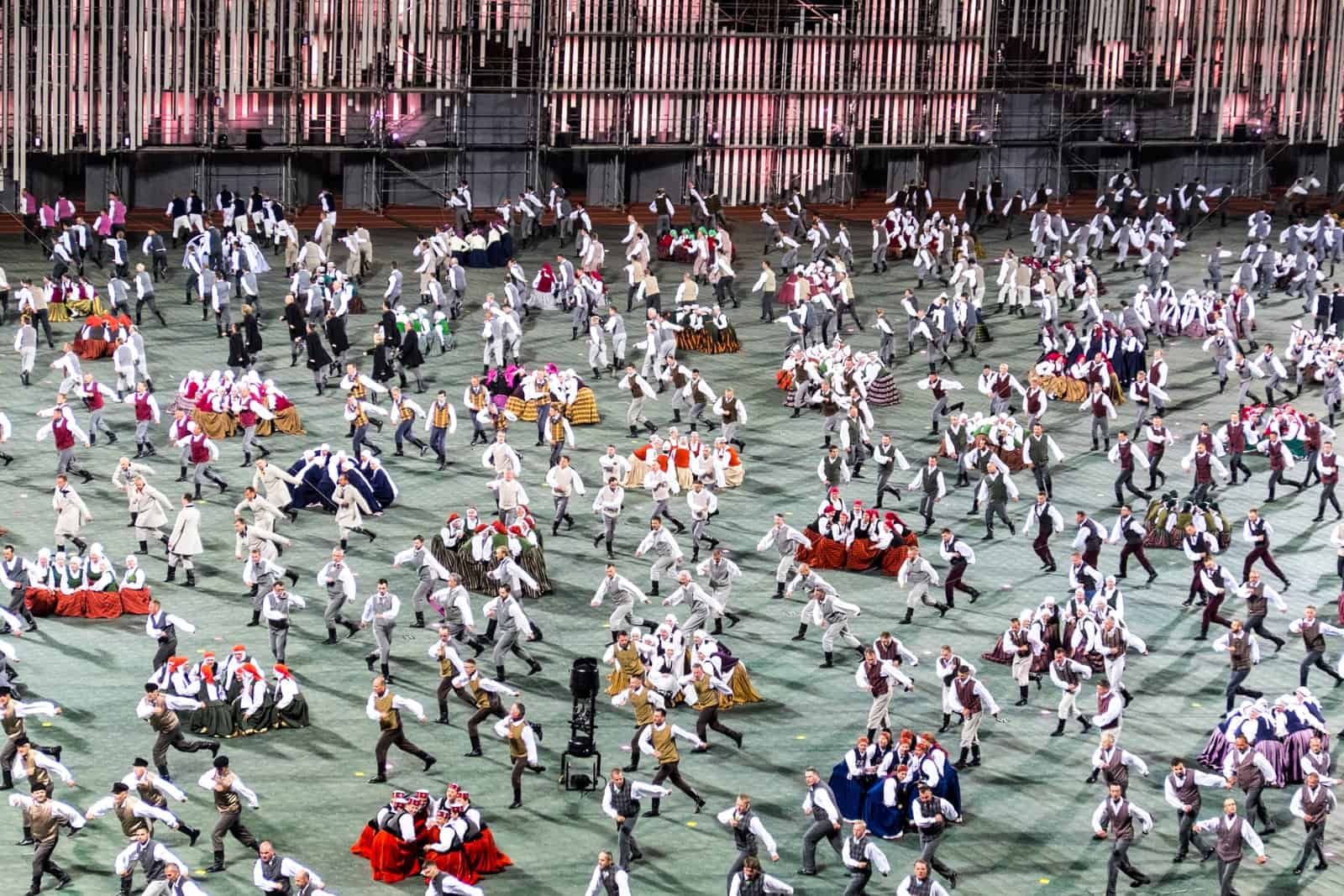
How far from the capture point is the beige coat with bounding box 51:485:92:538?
120 feet

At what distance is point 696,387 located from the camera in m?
43.2

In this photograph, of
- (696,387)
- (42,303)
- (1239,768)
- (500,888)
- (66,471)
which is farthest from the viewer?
(42,303)

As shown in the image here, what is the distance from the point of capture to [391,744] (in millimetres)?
29703

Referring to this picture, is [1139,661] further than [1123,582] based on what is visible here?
No

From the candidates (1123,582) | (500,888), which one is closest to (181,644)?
(500,888)

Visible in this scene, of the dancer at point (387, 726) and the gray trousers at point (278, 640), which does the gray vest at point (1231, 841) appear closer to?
the dancer at point (387, 726)

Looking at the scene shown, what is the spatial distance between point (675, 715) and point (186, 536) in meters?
8.60

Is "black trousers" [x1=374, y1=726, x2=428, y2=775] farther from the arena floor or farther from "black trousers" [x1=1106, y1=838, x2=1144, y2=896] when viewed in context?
"black trousers" [x1=1106, y1=838, x2=1144, y2=896]

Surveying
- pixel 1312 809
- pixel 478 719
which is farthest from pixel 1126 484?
pixel 478 719

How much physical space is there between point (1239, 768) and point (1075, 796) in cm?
210

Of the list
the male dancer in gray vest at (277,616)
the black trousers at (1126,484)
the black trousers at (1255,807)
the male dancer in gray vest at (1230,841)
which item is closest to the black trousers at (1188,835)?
the black trousers at (1255,807)

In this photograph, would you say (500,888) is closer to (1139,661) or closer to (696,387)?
(1139,661)

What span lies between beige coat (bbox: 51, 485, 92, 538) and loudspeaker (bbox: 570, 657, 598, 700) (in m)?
10.4

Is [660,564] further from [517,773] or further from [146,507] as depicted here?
[146,507]
